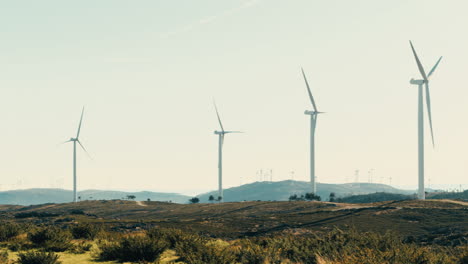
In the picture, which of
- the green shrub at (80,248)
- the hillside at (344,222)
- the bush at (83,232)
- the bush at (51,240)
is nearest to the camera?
the green shrub at (80,248)

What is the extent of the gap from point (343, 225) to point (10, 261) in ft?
239

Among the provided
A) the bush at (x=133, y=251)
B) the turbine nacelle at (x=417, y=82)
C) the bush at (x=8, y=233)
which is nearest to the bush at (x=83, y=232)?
the bush at (x=8, y=233)

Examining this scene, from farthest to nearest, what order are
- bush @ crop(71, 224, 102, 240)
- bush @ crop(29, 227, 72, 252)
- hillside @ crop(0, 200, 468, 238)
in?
hillside @ crop(0, 200, 468, 238) → bush @ crop(71, 224, 102, 240) → bush @ crop(29, 227, 72, 252)

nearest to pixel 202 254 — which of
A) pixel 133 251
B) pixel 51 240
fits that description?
pixel 133 251

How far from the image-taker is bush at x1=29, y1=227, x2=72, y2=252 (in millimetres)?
27656

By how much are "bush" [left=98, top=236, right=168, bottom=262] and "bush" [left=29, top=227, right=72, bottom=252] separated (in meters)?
3.73

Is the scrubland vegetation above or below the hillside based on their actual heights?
above

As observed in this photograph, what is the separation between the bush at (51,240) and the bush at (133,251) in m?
3.73

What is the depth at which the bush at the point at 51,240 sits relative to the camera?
27.7m

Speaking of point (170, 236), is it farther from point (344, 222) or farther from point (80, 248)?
point (344, 222)

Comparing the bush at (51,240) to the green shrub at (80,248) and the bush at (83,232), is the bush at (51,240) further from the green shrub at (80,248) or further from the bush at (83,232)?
the bush at (83,232)

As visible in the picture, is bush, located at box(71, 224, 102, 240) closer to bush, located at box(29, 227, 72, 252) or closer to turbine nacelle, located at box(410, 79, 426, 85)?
bush, located at box(29, 227, 72, 252)

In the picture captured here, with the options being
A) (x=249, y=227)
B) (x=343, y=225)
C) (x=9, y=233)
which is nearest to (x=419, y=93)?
(x=343, y=225)

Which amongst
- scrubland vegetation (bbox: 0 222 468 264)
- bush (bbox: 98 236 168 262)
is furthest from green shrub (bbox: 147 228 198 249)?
bush (bbox: 98 236 168 262)
